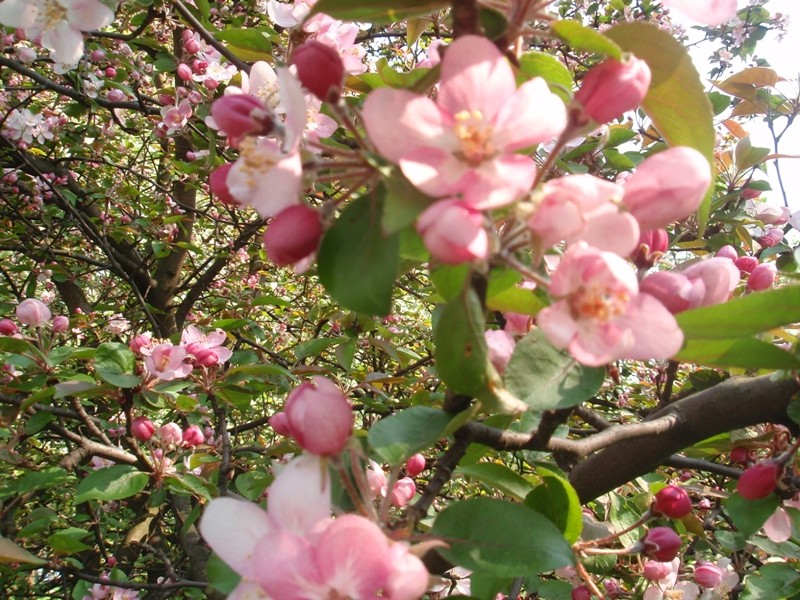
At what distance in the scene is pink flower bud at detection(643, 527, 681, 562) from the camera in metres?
0.94

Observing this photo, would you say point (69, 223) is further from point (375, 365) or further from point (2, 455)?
point (2, 455)

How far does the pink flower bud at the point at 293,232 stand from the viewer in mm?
579

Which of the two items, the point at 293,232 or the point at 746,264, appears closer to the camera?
the point at 293,232

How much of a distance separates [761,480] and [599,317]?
568mm

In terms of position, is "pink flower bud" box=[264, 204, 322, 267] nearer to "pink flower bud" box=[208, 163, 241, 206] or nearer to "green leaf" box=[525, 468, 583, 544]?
"pink flower bud" box=[208, 163, 241, 206]

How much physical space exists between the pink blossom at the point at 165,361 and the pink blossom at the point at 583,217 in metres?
1.29

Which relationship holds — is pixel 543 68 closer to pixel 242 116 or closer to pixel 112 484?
pixel 242 116

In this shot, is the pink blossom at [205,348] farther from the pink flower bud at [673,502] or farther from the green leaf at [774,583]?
the green leaf at [774,583]

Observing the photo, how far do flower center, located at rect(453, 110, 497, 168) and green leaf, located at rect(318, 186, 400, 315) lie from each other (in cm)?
8

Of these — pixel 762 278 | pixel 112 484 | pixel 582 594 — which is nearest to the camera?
pixel 762 278

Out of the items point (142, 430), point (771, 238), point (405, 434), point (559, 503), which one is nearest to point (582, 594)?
point (559, 503)

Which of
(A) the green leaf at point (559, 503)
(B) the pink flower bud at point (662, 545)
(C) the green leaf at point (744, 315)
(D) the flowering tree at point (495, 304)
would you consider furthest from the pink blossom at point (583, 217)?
(B) the pink flower bud at point (662, 545)

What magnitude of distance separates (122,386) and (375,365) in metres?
1.72

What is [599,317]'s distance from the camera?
22.2 inches
